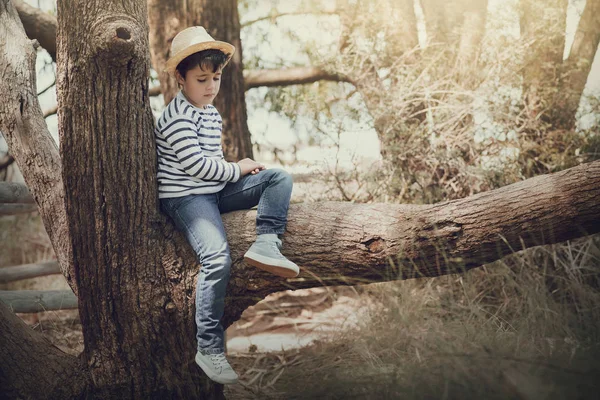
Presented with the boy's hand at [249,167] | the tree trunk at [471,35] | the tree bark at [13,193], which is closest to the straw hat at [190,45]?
the boy's hand at [249,167]

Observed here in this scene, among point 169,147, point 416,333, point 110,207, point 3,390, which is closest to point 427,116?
point 416,333

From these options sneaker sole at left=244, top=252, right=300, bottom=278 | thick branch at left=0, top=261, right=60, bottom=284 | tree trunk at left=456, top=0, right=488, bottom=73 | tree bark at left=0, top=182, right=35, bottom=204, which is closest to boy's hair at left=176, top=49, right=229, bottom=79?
sneaker sole at left=244, top=252, right=300, bottom=278

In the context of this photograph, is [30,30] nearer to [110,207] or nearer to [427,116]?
[110,207]

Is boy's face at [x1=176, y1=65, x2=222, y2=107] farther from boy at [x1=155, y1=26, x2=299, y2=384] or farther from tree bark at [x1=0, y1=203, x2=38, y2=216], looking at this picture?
tree bark at [x1=0, y1=203, x2=38, y2=216]

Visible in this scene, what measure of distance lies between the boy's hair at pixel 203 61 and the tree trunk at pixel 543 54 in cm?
343

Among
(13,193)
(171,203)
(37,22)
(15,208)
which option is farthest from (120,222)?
(37,22)

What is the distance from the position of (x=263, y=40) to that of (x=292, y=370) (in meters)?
4.57

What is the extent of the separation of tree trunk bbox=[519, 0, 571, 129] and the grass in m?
1.39

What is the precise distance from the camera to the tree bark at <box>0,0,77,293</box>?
11.7 feet

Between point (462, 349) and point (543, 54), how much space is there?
4.12 m

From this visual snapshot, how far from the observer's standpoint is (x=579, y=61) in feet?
19.5

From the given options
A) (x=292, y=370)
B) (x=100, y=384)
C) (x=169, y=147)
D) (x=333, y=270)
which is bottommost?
(x=292, y=370)

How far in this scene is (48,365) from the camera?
138 inches

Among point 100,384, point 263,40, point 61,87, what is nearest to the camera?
point 61,87
